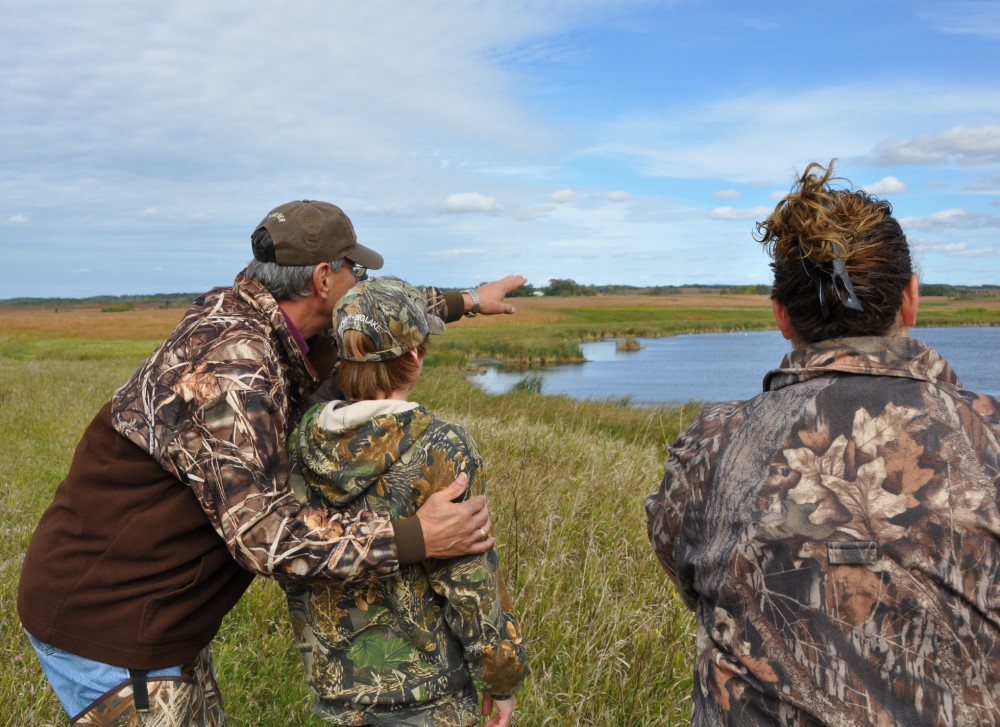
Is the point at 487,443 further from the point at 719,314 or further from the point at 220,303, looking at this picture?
the point at 719,314

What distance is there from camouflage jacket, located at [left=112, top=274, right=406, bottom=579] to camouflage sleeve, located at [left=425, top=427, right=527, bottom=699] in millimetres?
165

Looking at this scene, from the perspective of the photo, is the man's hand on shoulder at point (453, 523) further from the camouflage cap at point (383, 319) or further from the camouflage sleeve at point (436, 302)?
the camouflage sleeve at point (436, 302)

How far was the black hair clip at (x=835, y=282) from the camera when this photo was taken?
1.72 m

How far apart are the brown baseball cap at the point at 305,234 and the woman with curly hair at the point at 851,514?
4.09 ft

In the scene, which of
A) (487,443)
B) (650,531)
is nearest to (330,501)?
(650,531)

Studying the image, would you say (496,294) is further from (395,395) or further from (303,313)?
(395,395)

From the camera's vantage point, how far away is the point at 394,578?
2135mm

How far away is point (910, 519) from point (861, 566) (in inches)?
5.1

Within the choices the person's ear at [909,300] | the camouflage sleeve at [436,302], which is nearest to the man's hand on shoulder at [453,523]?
the person's ear at [909,300]

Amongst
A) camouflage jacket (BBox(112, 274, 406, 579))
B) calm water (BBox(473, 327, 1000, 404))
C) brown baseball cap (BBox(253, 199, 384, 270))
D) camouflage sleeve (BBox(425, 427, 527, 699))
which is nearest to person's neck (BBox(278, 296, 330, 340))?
brown baseball cap (BBox(253, 199, 384, 270))

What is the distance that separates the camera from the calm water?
3427 cm

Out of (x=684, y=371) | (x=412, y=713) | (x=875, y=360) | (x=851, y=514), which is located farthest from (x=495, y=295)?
(x=684, y=371)

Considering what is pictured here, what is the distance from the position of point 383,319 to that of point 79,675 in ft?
4.06

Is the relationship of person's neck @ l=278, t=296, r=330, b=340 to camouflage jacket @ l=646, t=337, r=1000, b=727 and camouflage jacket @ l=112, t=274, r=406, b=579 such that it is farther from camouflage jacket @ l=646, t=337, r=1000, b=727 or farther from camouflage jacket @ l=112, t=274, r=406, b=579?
camouflage jacket @ l=646, t=337, r=1000, b=727
